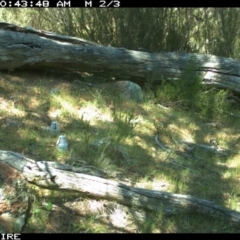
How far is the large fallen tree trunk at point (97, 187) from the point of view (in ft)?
10.9

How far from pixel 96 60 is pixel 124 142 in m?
1.64

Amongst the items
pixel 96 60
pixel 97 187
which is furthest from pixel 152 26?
pixel 97 187

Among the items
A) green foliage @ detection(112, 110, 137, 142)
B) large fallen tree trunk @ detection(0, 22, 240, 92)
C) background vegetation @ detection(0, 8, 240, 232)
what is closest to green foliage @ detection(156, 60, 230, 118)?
background vegetation @ detection(0, 8, 240, 232)

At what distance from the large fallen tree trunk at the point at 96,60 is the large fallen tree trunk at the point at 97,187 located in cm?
230

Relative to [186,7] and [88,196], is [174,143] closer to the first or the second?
[88,196]

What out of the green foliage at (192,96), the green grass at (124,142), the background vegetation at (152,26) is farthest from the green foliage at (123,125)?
the background vegetation at (152,26)

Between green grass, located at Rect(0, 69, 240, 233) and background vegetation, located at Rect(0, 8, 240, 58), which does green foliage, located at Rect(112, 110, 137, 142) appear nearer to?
green grass, located at Rect(0, 69, 240, 233)

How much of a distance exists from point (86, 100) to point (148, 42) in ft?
8.11

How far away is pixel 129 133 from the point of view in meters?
4.68

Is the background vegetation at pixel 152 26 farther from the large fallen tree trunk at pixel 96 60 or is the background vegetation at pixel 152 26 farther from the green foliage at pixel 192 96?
the green foliage at pixel 192 96
